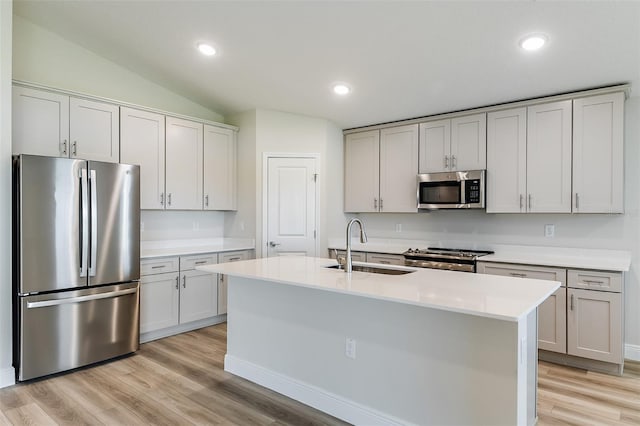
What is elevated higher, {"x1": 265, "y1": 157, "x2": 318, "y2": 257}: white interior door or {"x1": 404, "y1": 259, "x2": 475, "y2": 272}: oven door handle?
{"x1": 265, "y1": 157, "x2": 318, "y2": 257}: white interior door

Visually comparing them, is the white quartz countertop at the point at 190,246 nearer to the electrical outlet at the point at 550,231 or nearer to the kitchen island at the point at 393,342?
the kitchen island at the point at 393,342

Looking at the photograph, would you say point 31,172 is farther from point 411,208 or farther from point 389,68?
point 411,208

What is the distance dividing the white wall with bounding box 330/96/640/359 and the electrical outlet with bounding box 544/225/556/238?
0.09 ft

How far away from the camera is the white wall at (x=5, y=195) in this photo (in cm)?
290

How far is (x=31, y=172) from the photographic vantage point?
2.94 meters

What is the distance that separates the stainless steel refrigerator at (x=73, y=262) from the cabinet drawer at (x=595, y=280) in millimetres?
3918

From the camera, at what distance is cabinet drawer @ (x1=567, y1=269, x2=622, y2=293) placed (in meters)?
3.11

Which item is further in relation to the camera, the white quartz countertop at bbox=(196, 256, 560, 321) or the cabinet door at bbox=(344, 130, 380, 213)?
the cabinet door at bbox=(344, 130, 380, 213)

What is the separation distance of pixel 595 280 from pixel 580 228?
0.72m

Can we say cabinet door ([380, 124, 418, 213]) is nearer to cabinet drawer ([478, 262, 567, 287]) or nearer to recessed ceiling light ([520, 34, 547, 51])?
cabinet drawer ([478, 262, 567, 287])

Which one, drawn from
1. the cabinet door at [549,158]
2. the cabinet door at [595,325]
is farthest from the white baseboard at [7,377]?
the cabinet door at [549,158]

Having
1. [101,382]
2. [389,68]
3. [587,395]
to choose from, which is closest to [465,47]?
[389,68]

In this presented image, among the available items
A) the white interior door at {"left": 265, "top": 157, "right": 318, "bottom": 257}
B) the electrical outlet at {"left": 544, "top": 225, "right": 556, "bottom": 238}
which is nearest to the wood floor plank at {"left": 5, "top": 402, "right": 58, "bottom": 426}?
the white interior door at {"left": 265, "top": 157, "right": 318, "bottom": 257}

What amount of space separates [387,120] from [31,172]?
3.63m
